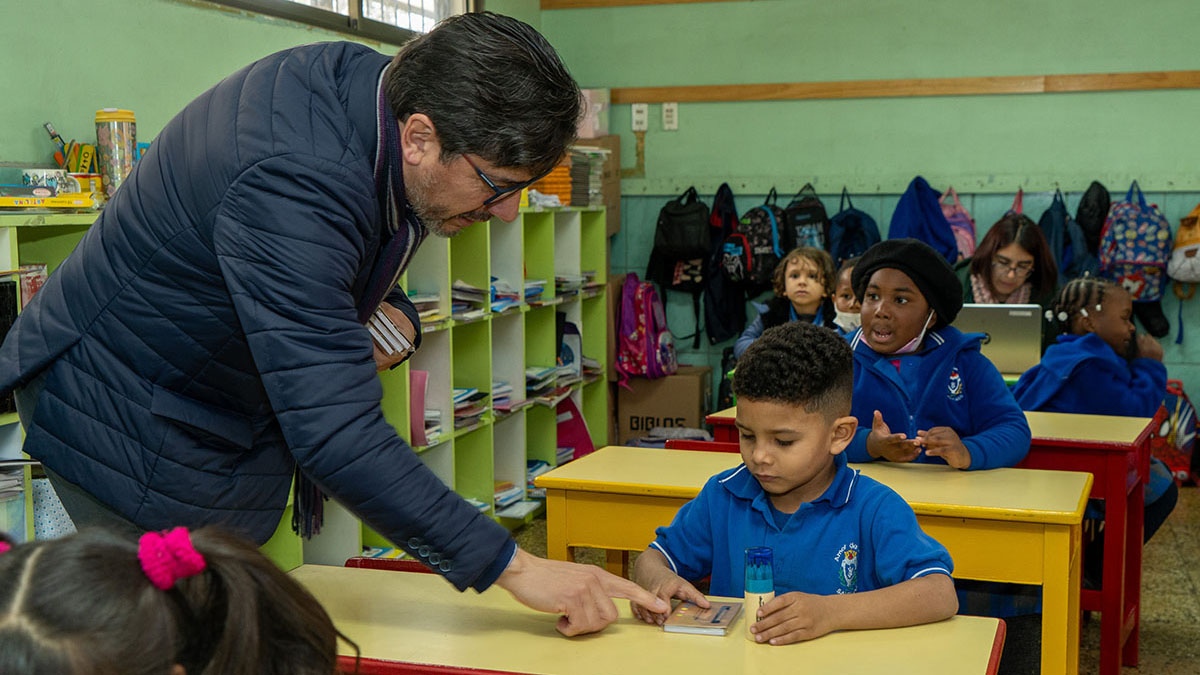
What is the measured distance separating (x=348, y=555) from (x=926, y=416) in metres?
1.96

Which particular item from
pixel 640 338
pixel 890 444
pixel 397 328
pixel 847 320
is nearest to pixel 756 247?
pixel 640 338

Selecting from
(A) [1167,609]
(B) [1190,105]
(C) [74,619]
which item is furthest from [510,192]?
(B) [1190,105]

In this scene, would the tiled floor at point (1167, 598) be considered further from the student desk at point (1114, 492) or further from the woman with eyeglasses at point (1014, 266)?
the woman with eyeglasses at point (1014, 266)

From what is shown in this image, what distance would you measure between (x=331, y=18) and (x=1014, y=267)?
127 inches

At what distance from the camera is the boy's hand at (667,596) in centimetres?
156

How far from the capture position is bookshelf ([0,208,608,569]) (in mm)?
3801

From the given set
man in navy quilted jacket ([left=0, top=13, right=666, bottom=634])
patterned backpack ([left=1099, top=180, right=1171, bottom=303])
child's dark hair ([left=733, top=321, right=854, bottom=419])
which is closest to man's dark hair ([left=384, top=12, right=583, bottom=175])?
man in navy quilted jacket ([left=0, top=13, right=666, bottom=634])

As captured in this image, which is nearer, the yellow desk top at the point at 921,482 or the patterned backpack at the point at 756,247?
the yellow desk top at the point at 921,482

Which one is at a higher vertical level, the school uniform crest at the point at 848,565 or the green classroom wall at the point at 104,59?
the green classroom wall at the point at 104,59

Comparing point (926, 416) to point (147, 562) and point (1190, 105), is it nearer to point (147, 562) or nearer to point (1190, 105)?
point (147, 562)

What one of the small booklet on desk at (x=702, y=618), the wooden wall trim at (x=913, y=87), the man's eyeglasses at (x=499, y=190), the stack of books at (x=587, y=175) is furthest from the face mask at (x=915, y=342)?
the wooden wall trim at (x=913, y=87)

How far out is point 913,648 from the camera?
4.86 ft

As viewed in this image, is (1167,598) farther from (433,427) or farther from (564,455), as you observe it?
(564,455)

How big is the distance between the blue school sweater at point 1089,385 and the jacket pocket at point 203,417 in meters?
3.02
